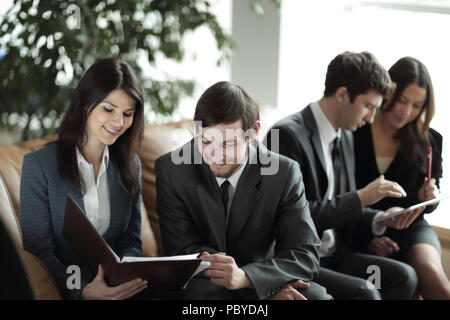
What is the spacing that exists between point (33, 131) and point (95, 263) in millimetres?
1649

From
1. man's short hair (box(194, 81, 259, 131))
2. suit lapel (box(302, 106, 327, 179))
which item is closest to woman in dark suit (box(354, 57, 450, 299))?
suit lapel (box(302, 106, 327, 179))

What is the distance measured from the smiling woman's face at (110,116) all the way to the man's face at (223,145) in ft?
0.88

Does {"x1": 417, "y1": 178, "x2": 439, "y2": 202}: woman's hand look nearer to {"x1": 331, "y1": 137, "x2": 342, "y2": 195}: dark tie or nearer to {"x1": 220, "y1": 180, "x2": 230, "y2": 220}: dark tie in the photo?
{"x1": 331, "y1": 137, "x2": 342, "y2": 195}: dark tie

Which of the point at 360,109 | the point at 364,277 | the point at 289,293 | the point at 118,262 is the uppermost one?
the point at 360,109

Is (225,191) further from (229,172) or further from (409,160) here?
(409,160)

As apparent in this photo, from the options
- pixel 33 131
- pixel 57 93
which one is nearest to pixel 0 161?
pixel 57 93

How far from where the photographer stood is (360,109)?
204 centimetres

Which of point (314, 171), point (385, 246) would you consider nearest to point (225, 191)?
point (314, 171)

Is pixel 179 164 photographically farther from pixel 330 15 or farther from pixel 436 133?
pixel 330 15

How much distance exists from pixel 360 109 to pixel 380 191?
306 millimetres

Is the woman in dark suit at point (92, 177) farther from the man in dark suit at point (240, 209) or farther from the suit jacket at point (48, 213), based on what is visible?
the man in dark suit at point (240, 209)

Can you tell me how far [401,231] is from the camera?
7.18 feet

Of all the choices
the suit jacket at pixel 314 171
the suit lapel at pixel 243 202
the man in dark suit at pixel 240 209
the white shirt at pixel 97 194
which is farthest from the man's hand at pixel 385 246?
the white shirt at pixel 97 194

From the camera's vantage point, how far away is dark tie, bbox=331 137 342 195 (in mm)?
2137
